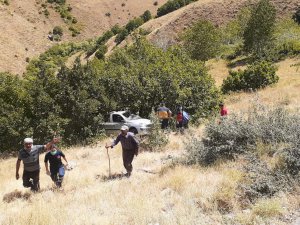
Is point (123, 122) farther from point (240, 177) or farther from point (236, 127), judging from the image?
point (240, 177)

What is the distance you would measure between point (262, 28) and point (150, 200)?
37820mm

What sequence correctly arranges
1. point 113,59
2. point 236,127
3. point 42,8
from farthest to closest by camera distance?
point 42,8 → point 113,59 → point 236,127

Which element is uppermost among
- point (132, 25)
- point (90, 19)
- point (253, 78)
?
point (90, 19)

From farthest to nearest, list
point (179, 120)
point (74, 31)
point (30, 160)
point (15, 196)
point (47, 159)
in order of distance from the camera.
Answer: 1. point (74, 31)
2. point (179, 120)
3. point (15, 196)
4. point (47, 159)
5. point (30, 160)

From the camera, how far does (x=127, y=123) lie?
19422mm

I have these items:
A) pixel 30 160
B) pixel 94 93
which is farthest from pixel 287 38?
pixel 30 160

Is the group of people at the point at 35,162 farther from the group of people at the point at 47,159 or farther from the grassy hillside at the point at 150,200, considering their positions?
the grassy hillside at the point at 150,200

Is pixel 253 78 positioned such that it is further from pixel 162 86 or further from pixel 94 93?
pixel 94 93

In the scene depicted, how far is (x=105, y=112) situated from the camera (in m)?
21.5

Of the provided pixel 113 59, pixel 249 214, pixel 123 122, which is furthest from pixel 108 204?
pixel 113 59

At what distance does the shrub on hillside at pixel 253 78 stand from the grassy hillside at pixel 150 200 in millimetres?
18779

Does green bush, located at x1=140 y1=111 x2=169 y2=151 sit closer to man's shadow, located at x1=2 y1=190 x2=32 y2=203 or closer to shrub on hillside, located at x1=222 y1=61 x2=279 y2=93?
man's shadow, located at x1=2 y1=190 x2=32 y2=203

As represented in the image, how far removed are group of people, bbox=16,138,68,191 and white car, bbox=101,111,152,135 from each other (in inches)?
342

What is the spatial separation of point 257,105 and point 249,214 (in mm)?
5449
